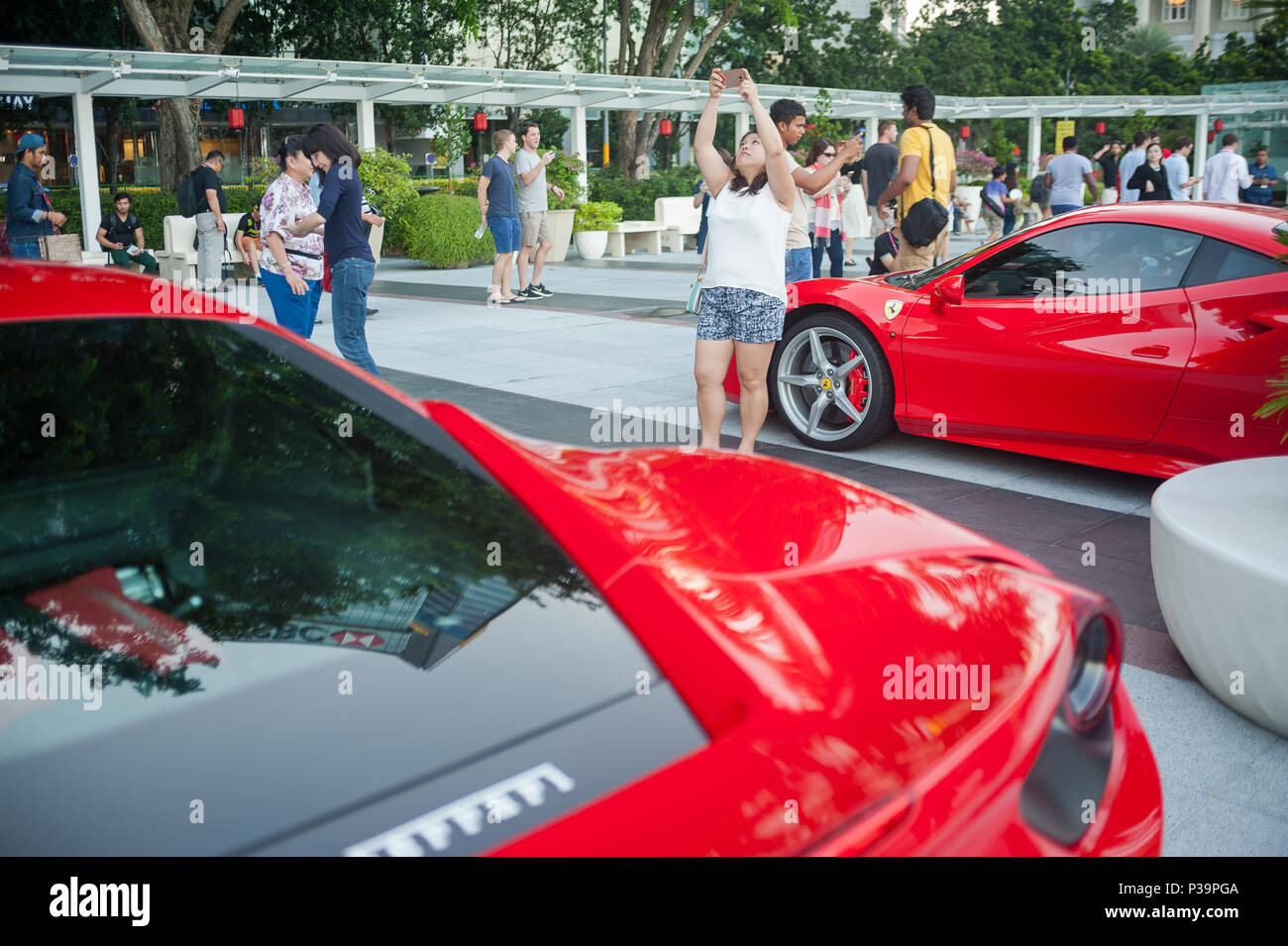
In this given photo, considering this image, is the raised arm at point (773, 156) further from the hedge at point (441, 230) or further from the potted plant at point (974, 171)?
the potted plant at point (974, 171)

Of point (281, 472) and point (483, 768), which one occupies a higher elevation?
point (281, 472)

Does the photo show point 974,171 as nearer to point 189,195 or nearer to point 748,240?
point 189,195

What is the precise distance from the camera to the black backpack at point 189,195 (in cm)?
1384

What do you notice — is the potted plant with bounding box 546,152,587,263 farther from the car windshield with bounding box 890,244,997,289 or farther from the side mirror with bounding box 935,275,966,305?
the side mirror with bounding box 935,275,966,305

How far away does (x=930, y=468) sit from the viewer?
6.34 meters

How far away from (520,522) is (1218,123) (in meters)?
38.5

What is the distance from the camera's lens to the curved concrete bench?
319 cm

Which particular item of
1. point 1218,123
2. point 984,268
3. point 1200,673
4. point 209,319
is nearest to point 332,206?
point 984,268

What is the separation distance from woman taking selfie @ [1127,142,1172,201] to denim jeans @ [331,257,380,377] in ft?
36.5

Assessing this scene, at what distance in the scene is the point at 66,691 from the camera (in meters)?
1.54

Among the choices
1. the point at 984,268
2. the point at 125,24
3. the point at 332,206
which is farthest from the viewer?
the point at 125,24

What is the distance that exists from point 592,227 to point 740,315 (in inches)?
630
